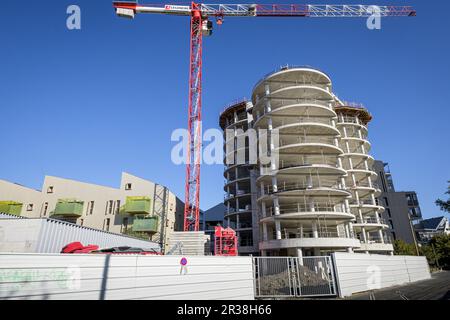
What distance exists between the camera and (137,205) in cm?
3616

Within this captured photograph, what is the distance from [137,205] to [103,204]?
6.26m

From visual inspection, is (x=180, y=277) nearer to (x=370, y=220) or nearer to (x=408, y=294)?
(x=408, y=294)

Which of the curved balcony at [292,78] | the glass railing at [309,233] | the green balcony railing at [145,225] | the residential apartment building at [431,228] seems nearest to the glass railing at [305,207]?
the glass railing at [309,233]

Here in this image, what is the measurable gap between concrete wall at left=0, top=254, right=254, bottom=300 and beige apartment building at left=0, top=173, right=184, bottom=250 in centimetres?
2505

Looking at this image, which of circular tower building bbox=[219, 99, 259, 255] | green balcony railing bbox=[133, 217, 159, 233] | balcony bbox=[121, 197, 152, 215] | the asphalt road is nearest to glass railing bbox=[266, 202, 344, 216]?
circular tower building bbox=[219, 99, 259, 255]

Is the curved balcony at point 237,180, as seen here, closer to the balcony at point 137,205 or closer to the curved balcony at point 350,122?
the balcony at point 137,205

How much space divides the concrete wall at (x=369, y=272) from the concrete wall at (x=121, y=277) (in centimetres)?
637

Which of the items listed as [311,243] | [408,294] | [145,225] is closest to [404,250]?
[311,243]

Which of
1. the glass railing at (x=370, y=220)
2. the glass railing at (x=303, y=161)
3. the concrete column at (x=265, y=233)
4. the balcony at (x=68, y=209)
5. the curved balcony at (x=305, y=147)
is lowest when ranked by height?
the concrete column at (x=265, y=233)

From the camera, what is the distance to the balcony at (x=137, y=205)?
35.9m

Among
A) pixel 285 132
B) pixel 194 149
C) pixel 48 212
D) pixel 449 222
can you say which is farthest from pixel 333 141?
pixel 449 222

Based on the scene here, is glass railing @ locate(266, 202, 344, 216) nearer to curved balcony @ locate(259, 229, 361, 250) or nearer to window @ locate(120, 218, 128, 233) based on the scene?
curved balcony @ locate(259, 229, 361, 250)
